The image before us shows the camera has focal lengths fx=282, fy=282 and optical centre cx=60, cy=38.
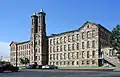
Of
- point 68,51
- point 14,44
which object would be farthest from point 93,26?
point 14,44

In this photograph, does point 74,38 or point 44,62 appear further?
point 44,62

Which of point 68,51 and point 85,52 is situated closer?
point 85,52

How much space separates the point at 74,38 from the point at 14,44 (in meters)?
54.6

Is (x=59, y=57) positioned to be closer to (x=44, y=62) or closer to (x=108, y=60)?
(x=44, y=62)

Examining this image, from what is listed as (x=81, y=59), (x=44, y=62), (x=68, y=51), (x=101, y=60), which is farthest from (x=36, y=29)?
(x=101, y=60)

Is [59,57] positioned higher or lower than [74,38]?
lower

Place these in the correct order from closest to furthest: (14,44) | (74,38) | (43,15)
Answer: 1. (74,38)
2. (43,15)
3. (14,44)

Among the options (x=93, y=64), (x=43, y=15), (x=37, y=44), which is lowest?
(x=93, y=64)

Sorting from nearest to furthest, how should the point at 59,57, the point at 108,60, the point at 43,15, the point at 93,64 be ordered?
the point at 108,60
the point at 93,64
the point at 59,57
the point at 43,15

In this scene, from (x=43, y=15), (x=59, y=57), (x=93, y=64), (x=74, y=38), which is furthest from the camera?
(x=43, y=15)

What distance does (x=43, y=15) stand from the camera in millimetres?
117875

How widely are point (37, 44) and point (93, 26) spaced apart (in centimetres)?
3425

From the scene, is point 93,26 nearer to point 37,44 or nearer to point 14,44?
point 37,44

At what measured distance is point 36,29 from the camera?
12406cm
